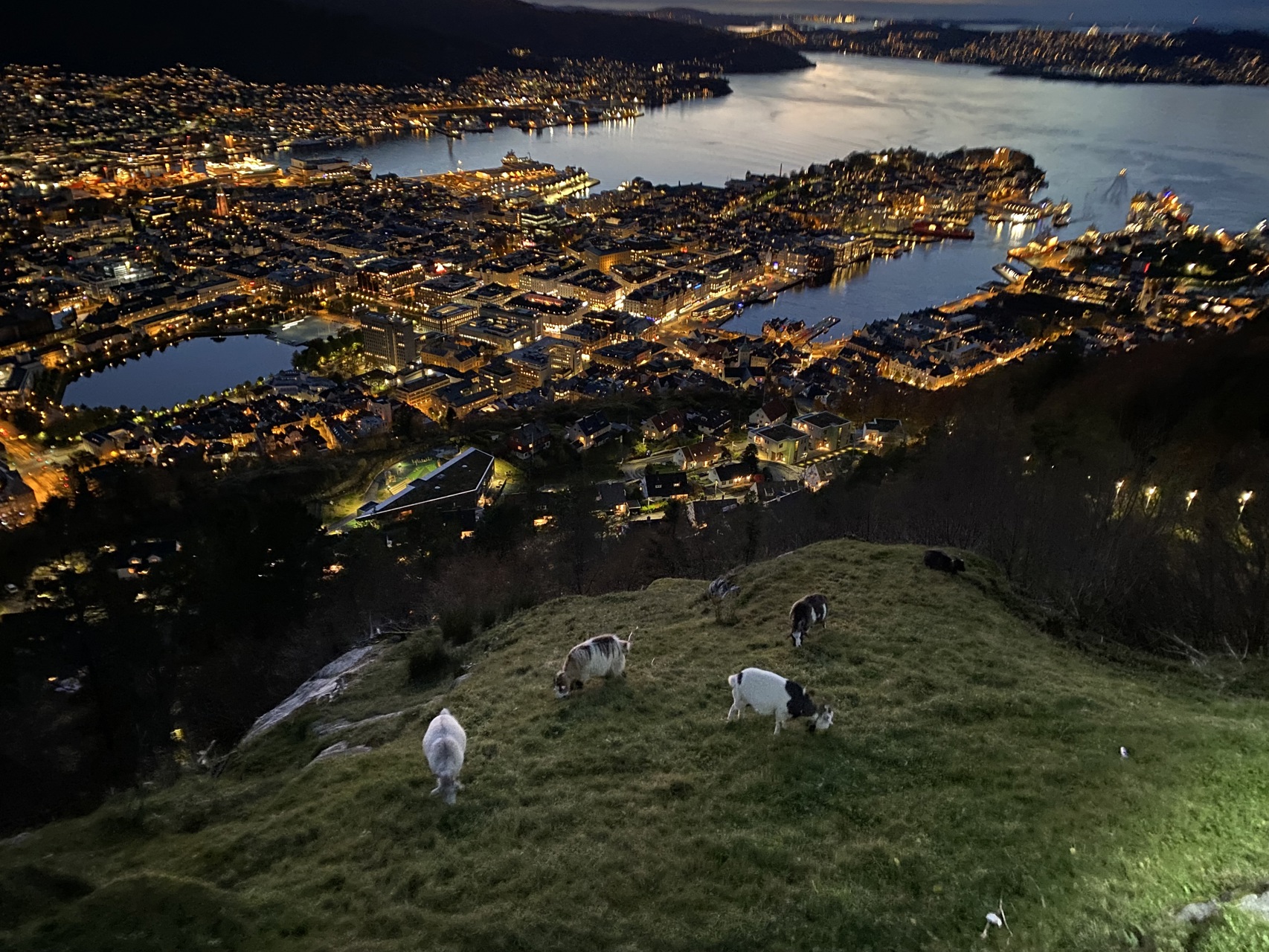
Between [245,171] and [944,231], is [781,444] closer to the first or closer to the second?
[944,231]

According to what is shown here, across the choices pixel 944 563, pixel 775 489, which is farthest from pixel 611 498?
pixel 944 563

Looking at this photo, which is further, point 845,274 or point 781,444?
point 845,274

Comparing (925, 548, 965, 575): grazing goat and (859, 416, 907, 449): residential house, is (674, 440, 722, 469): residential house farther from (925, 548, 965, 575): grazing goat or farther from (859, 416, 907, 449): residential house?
(925, 548, 965, 575): grazing goat

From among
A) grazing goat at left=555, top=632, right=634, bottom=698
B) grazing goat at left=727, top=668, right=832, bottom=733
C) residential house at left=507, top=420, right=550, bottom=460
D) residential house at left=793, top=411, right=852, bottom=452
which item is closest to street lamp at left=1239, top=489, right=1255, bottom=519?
grazing goat at left=727, top=668, right=832, bottom=733

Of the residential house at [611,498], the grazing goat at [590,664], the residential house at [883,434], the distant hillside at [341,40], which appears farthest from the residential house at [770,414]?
the distant hillside at [341,40]

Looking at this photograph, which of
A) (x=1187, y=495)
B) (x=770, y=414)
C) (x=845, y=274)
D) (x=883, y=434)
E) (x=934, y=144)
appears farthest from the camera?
(x=934, y=144)

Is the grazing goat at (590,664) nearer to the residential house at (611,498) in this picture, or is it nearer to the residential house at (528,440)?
the residential house at (611,498)
